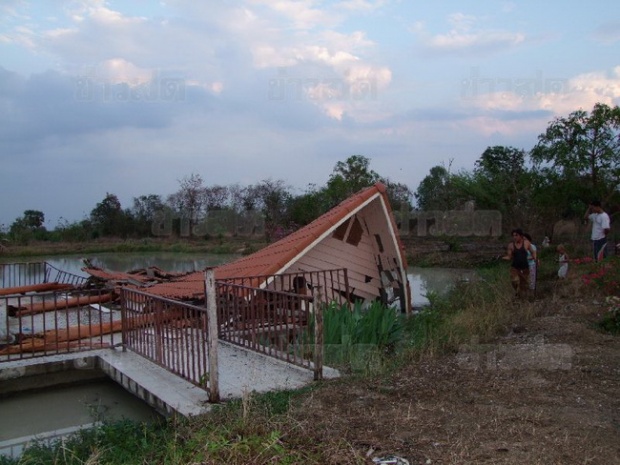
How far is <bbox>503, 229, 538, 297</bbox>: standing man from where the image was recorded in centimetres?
1135

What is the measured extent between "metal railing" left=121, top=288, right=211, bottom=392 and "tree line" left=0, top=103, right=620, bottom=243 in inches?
592

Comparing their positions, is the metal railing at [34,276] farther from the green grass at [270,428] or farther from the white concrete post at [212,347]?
the white concrete post at [212,347]

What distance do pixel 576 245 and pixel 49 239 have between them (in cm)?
3585

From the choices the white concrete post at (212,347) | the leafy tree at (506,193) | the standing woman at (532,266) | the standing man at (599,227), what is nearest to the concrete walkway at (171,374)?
the white concrete post at (212,347)

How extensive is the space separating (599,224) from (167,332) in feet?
33.0

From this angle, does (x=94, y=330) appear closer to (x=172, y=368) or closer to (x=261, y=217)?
(x=172, y=368)

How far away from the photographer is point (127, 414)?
650 cm

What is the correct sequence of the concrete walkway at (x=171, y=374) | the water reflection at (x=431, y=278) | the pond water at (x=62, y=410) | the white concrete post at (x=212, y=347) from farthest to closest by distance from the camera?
the water reflection at (x=431, y=278) → the pond water at (x=62, y=410) → the concrete walkway at (x=171, y=374) → the white concrete post at (x=212, y=347)

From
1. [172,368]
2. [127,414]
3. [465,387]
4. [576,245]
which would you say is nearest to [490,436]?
[465,387]

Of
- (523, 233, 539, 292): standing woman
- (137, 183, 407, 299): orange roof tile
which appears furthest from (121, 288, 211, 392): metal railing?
(523, 233, 539, 292): standing woman

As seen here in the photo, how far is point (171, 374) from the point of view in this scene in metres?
6.39

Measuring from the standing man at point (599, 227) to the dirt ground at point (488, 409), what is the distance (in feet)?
17.9

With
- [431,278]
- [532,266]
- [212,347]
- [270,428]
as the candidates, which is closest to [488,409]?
[270,428]

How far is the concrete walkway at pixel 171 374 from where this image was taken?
5.59m
